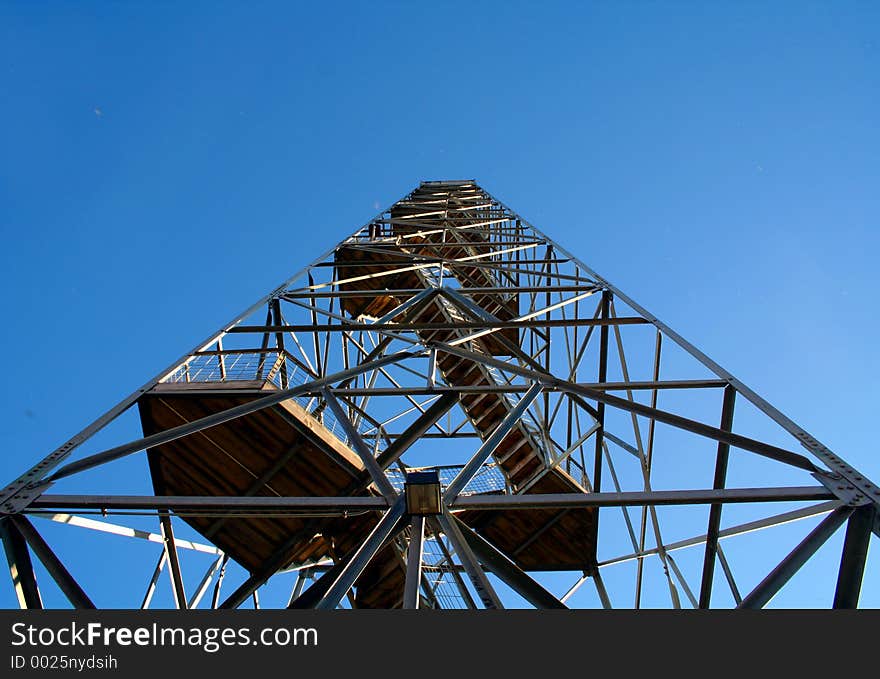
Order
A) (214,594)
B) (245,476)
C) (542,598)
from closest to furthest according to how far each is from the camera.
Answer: (542,598)
(245,476)
(214,594)

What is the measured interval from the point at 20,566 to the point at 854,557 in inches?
217

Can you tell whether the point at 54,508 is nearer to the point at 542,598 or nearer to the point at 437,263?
the point at 542,598

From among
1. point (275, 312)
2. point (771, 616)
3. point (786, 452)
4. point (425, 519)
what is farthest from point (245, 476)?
point (771, 616)

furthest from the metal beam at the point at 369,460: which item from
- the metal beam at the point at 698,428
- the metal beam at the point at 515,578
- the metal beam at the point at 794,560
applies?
the metal beam at the point at 794,560

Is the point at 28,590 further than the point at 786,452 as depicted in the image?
No

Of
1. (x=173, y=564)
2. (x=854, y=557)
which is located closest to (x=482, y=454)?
(x=854, y=557)

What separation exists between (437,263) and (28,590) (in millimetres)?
8666

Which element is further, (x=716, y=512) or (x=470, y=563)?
(x=716, y=512)

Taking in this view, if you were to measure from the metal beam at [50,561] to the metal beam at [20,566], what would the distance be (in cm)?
6

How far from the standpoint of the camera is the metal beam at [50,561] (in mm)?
4520

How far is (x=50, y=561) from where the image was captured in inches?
180

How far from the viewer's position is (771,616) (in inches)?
103

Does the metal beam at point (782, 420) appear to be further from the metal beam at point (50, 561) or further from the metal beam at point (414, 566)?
the metal beam at point (50, 561)

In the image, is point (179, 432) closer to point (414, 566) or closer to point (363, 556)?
point (363, 556)
